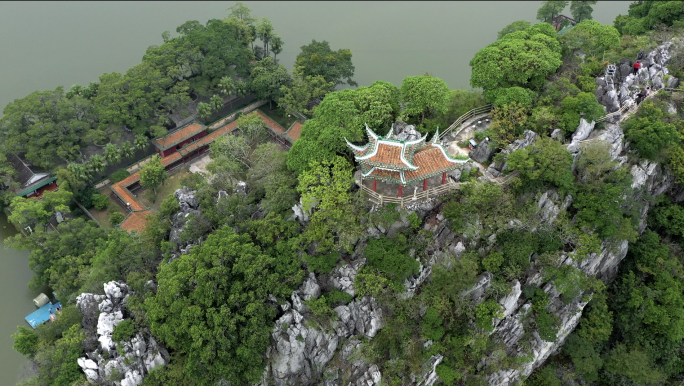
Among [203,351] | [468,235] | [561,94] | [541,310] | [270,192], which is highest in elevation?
[561,94]

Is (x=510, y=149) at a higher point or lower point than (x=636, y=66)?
lower

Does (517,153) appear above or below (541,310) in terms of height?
above

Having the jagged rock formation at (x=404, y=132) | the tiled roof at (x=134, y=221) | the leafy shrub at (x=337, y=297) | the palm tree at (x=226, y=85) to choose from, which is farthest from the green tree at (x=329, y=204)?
the palm tree at (x=226, y=85)

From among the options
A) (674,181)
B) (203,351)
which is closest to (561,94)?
(674,181)

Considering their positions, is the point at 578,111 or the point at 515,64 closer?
the point at 578,111

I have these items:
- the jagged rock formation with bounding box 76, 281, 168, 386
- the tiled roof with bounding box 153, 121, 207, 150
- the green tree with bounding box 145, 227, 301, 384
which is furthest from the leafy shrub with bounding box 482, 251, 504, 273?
the tiled roof with bounding box 153, 121, 207, 150

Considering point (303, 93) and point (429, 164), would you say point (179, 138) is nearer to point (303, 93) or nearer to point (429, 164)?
point (303, 93)

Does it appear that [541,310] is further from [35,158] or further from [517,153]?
[35,158]

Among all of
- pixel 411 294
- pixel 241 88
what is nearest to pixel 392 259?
pixel 411 294
